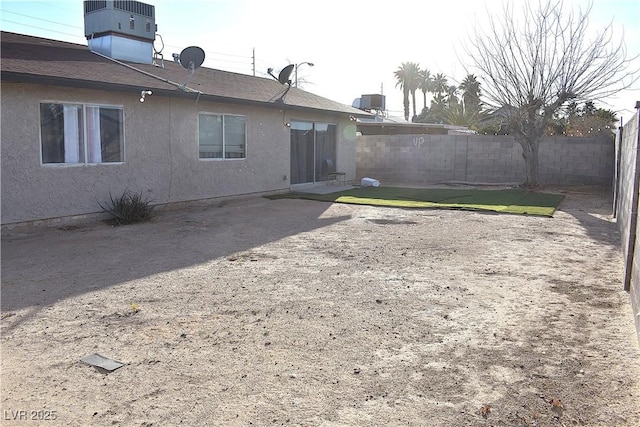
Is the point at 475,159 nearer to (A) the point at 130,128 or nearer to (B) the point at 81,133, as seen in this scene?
(A) the point at 130,128

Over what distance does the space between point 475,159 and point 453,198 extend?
5308 mm

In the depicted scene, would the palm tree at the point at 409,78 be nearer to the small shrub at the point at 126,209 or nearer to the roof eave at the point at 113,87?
the roof eave at the point at 113,87

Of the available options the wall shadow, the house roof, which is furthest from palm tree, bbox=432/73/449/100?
the wall shadow

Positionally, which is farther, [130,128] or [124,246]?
[130,128]

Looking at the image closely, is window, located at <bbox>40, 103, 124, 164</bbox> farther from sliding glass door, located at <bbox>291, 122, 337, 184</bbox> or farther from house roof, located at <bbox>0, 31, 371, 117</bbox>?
sliding glass door, located at <bbox>291, 122, 337, 184</bbox>

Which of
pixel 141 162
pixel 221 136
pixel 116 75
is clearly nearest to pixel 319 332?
pixel 141 162

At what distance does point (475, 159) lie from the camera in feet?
62.1

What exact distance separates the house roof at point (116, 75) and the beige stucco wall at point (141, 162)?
333mm

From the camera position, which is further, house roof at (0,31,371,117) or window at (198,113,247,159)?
window at (198,113,247,159)

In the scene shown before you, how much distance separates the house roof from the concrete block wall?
16.4 feet

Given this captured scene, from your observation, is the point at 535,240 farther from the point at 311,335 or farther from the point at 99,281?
the point at 99,281

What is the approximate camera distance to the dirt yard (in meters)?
3.14

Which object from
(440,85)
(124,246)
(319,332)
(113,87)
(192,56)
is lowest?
(319,332)

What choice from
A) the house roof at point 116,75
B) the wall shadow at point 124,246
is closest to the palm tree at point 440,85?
the house roof at point 116,75
